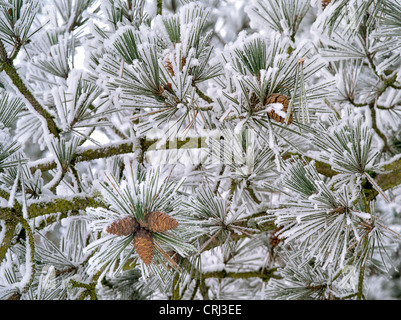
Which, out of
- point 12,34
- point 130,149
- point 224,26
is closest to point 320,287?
point 130,149

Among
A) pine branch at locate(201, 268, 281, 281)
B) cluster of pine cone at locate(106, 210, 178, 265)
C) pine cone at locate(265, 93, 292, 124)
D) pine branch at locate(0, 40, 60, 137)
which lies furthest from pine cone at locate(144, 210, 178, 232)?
pine branch at locate(201, 268, 281, 281)

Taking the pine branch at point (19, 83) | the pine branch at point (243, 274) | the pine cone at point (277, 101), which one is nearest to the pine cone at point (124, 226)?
the pine cone at point (277, 101)

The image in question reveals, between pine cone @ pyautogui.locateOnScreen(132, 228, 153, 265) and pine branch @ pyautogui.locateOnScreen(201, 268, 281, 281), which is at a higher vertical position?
pine cone @ pyautogui.locateOnScreen(132, 228, 153, 265)

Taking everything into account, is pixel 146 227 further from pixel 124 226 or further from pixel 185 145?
pixel 185 145

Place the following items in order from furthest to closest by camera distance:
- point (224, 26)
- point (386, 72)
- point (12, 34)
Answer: point (224, 26)
point (386, 72)
point (12, 34)

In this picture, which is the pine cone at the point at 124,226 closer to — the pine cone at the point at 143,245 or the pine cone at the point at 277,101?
the pine cone at the point at 143,245

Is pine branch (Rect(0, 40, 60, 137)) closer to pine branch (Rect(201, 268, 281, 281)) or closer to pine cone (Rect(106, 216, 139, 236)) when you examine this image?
pine cone (Rect(106, 216, 139, 236))

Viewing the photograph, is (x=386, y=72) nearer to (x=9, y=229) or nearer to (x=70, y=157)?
(x=70, y=157)
